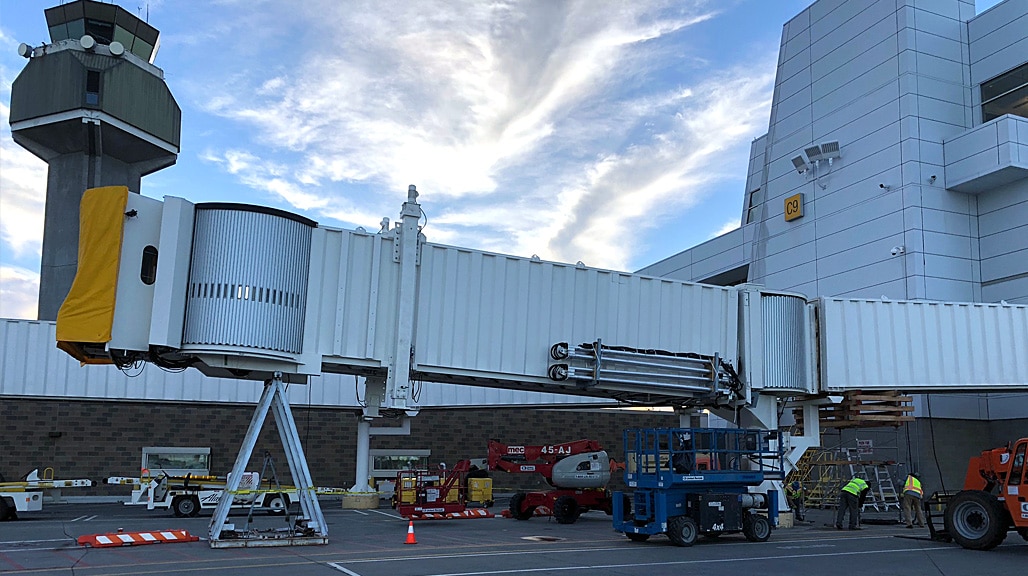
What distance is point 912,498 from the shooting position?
946 inches

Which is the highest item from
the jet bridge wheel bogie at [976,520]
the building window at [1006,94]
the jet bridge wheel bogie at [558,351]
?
the building window at [1006,94]

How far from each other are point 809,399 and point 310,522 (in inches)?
596

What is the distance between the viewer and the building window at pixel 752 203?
4849cm

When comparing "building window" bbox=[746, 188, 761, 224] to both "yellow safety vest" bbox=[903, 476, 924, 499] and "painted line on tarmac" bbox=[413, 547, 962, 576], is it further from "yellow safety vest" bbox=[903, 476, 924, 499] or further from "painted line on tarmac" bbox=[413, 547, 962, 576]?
"painted line on tarmac" bbox=[413, 547, 962, 576]

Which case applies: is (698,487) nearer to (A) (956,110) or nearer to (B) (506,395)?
(B) (506,395)

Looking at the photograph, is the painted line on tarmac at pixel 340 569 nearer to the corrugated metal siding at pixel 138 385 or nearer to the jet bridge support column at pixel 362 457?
the jet bridge support column at pixel 362 457

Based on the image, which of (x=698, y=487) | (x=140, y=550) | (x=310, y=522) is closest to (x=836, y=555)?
(x=698, y=487)

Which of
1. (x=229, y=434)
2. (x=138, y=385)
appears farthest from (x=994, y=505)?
(x=138, y=385)

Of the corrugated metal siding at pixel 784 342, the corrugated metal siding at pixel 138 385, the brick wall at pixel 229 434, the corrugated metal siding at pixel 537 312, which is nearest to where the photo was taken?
the corrugated metal siding at pixel 537 312

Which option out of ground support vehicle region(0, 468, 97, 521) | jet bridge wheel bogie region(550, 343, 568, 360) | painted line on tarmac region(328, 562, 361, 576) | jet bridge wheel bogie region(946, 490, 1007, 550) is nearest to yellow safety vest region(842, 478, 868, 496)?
jet bridge wheel bogie region(946, 490, 1007, 550)

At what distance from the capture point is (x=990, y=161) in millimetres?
33406

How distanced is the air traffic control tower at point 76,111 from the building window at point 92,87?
0.18 feet

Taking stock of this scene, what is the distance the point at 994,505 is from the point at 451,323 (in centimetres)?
1244

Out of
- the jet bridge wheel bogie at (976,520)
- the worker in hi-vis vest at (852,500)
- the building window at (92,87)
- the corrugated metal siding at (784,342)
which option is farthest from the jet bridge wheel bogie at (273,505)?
the building window at (92,87)
